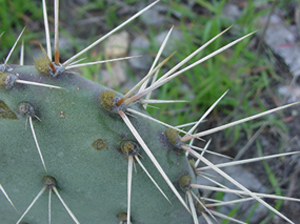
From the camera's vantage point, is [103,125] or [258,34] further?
[258,34]

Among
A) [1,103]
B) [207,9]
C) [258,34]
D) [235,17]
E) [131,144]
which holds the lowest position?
[131,144]

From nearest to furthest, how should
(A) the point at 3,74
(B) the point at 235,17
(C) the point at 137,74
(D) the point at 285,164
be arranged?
1. (A) the point at 3,74
2. (D) the point at 285,164
3. (C) the point at 137,74
4. (B) the point at 235,17

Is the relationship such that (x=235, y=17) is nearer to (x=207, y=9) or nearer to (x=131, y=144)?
(x=207, y=9)

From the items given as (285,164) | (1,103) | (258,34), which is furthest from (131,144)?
(258,34)

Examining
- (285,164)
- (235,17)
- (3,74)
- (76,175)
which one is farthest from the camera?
(235,17)
